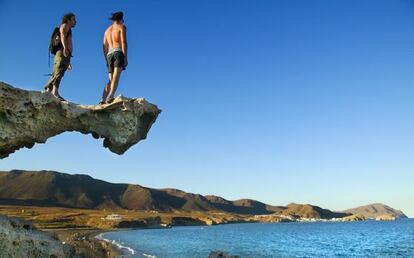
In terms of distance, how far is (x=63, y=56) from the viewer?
49.0 ft

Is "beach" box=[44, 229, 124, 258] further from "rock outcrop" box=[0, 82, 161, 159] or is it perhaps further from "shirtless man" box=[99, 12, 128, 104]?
"shirtless man" box=[99, 12, 128, 104]

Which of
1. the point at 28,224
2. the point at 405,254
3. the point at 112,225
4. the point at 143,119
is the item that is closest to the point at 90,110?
the point at 143,119

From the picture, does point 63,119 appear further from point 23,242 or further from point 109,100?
point 23,242

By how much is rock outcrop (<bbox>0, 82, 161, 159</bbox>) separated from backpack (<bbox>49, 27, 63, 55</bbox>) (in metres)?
1.60

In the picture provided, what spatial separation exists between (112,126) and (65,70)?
2393 millimetres

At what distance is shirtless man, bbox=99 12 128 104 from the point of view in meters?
14.0

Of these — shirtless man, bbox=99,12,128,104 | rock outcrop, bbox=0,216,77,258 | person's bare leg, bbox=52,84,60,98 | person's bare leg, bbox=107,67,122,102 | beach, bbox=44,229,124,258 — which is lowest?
beach, bbox=44,229,124,258

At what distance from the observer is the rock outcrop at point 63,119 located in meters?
14.1

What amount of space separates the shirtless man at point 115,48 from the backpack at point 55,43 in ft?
5.14

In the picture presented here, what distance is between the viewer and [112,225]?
7131 inches

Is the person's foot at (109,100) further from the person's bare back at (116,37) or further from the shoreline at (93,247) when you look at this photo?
the shoreline at (93,247)

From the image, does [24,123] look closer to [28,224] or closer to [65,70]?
[65,70]

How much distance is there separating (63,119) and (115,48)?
119 inches

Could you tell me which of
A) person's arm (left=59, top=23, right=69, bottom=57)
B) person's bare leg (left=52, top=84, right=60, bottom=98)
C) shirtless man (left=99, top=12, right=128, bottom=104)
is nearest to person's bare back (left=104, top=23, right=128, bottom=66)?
shirtless man (left=99, top=12, right=128, bottom=104)
